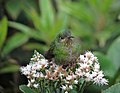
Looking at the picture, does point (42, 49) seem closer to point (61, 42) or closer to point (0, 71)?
point (0, 71)

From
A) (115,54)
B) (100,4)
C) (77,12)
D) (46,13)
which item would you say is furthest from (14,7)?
(115,54)

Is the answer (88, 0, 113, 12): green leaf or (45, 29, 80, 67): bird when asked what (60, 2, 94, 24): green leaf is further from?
(45, 29, 80, 67): bird

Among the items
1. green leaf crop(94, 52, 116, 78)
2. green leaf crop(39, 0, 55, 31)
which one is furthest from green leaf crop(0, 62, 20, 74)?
green leaf crop(94, 52, 116, 78)

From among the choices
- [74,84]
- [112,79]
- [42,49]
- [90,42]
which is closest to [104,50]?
[90,42]

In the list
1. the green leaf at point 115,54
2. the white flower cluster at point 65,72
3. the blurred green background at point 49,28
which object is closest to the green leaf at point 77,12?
the blurred green background at point 49,28

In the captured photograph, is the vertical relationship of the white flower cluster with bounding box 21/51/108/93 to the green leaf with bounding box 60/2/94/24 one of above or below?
below

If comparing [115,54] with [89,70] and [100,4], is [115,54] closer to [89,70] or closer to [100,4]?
[100,4]
